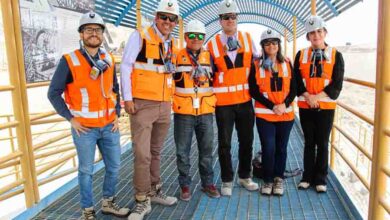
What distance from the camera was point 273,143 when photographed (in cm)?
378

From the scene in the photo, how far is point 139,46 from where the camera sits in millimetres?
3197

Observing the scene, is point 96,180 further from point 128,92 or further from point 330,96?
point 330,96

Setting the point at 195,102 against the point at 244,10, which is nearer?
the point at 195,102

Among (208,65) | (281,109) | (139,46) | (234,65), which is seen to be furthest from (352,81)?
(139,46)

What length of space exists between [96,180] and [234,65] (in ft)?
8.05

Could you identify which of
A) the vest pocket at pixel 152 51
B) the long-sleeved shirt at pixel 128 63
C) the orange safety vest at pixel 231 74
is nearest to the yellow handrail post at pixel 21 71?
the long-sleeved shirt at pixel 128 63

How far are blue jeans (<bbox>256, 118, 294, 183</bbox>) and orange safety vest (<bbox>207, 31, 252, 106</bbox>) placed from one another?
42cm

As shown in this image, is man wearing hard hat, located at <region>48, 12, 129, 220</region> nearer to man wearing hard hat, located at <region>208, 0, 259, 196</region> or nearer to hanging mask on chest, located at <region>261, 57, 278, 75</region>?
man wearing hard hat, located at <region>208, 0, 259, 196</region>

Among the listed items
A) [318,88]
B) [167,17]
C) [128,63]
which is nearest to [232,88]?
[318,88]

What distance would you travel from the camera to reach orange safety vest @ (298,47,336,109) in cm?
354

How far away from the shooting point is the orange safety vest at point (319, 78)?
11.6 feet

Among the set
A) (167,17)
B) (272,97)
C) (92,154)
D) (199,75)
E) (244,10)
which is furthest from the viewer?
(244,10)

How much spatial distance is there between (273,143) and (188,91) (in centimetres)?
116

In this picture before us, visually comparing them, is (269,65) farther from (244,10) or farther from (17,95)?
(244,10)
